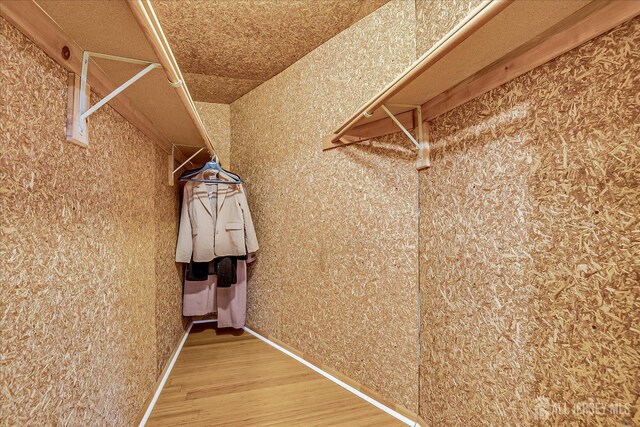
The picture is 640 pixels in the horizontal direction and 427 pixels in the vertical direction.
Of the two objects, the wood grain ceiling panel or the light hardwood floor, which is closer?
the light hardwood floor

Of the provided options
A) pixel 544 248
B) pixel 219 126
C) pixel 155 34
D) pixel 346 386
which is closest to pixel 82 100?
pixel 155 34

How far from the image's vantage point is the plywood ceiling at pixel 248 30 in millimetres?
1563

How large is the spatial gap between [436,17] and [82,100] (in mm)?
1358

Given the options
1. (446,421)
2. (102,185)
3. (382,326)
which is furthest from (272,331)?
(102,185)

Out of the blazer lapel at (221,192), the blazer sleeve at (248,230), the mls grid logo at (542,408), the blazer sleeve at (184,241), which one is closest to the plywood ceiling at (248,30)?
the blazer lapel at (221,192)

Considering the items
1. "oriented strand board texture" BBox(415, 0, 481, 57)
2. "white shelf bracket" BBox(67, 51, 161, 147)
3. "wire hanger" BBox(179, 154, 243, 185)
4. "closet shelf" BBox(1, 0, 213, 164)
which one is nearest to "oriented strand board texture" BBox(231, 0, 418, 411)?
"oriented strand board texture" BBox(415, 0, 481, 57)

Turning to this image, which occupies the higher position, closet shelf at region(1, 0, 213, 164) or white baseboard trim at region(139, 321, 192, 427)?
closet shelf at region(1, 0, 213, 164)

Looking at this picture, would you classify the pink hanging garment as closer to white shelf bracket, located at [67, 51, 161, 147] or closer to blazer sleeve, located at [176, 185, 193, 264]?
blazer sleeve, located at [176, 185, 193, 264]

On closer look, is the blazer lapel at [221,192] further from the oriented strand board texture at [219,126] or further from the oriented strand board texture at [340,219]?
the oriented strand board texture at [219,126]

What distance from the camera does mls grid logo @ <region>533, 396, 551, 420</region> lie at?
0.83 metres

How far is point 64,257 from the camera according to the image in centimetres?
81

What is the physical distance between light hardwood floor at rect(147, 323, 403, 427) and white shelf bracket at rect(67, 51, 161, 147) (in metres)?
1.28

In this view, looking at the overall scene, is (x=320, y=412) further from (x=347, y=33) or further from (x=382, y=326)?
(x=347, y=33)

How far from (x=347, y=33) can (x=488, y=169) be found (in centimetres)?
119
